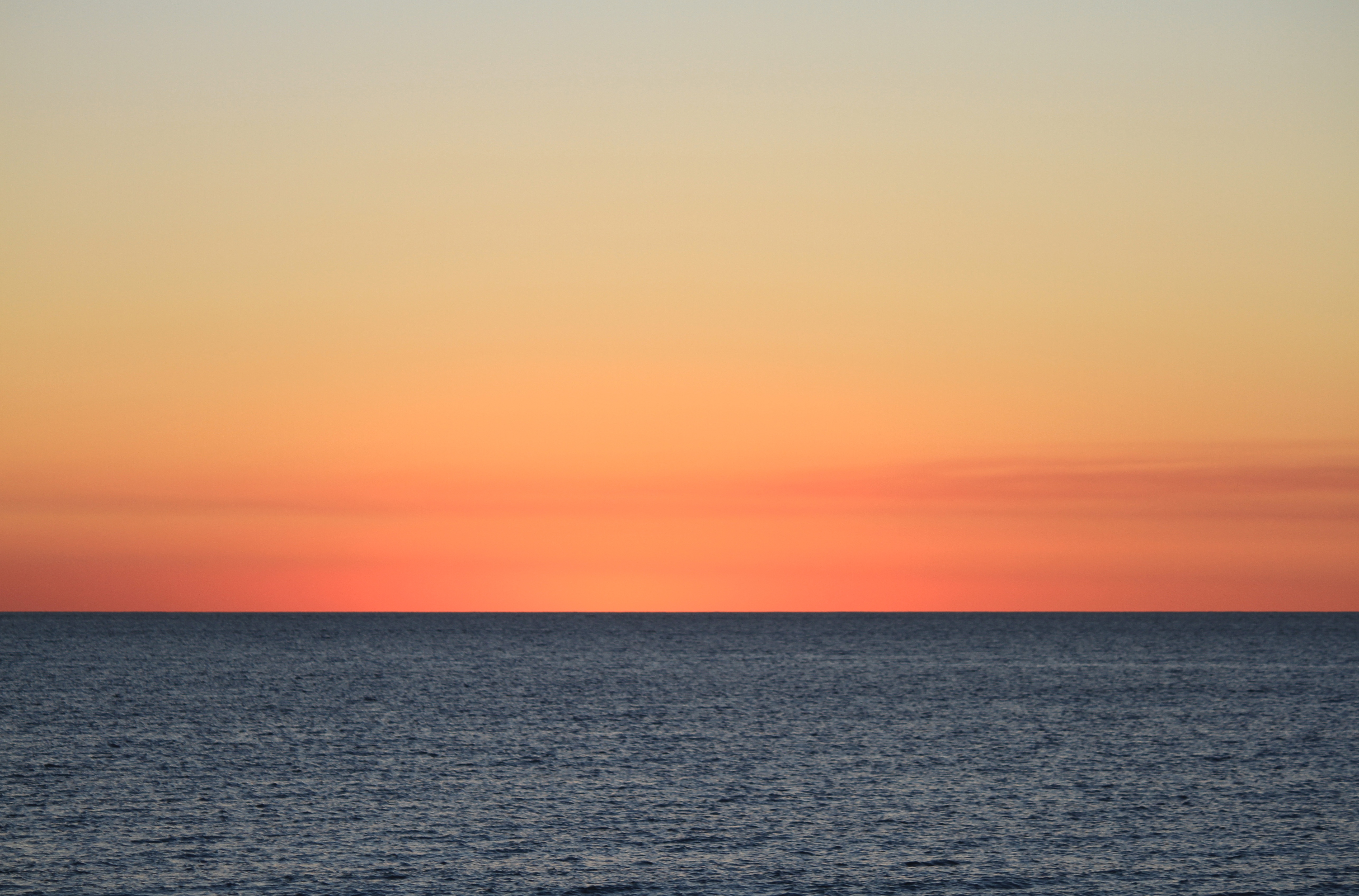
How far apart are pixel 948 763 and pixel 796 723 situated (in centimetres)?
2308

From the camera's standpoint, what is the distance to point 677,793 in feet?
215

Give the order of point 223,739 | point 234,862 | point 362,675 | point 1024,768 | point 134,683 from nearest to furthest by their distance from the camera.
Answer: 1. point 234,862
2. point 1024,768
3. point 223,739
4. point 134,683
5. point 362,675

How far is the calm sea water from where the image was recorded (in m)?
48.9

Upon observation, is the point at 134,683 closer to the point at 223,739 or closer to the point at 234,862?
the point at 223,739

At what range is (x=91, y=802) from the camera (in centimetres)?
6100

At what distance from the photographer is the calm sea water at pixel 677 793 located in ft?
160

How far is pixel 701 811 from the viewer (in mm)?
60625

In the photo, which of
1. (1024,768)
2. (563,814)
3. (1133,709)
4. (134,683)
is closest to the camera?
(563,814)

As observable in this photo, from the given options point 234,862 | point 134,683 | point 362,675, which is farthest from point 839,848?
point 362,675

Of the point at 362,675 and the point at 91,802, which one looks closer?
the point at 91,802

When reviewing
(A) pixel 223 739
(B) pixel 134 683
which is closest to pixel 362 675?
(B) pixel 134 683

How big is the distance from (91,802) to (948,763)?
44.0 m

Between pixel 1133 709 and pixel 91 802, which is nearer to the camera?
pixel 91 802

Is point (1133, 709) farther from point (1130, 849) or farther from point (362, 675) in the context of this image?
point (362, 675)
